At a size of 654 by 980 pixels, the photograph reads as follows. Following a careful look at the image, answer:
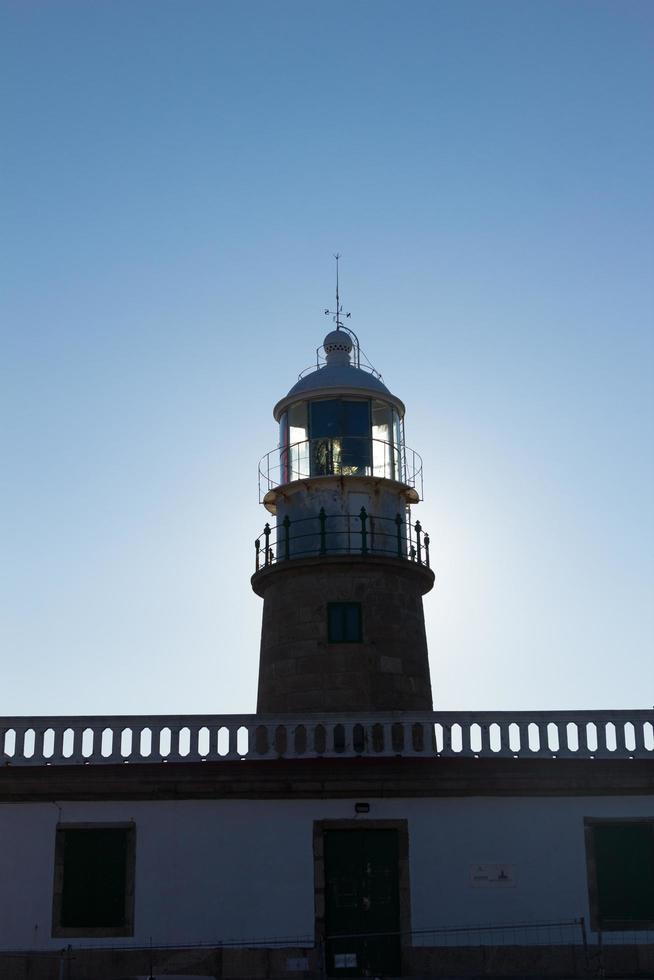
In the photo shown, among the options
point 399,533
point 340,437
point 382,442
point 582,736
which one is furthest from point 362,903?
point 382,442

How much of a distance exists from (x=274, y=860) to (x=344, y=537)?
20.6 feet

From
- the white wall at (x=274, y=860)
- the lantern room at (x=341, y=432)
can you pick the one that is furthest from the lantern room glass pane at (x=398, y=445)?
the white wall at (x=274, y=860)

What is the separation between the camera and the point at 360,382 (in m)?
21.9

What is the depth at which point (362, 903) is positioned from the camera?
636 inches

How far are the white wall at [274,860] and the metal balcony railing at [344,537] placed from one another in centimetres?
554

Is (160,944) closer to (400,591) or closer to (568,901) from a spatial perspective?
(568,901)

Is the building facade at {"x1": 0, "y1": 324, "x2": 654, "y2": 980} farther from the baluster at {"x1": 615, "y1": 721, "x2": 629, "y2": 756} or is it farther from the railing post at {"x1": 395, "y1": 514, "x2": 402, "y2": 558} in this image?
the railing post at {"x1": 395, "y1": 514, "x2": 402, "y2": 558}

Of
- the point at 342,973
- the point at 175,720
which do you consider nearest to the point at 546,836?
the point at 342,973

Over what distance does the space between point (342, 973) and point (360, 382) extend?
982 cm

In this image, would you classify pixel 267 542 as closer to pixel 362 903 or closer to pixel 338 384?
pixel 338 384

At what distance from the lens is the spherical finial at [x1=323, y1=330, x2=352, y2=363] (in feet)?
75.4

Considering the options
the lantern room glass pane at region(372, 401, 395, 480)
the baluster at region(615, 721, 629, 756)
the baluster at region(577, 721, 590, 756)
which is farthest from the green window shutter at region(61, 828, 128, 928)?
the lantern room glass pane at region(372, 401, 395, 480)

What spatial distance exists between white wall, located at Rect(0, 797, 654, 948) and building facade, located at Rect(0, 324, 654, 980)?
0.7 inches

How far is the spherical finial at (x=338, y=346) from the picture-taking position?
75.4 feet
